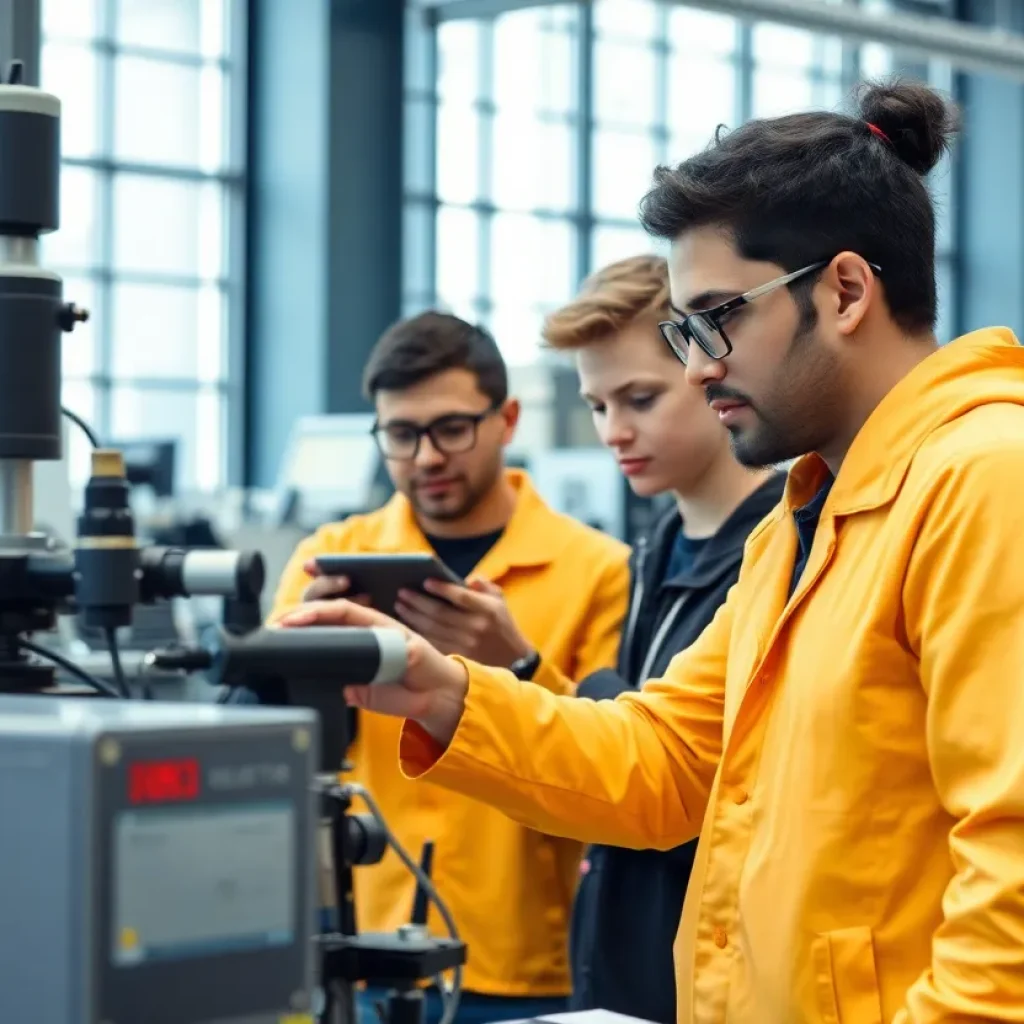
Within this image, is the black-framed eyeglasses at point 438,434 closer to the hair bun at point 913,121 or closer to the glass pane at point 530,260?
the hair bun at point 913,121

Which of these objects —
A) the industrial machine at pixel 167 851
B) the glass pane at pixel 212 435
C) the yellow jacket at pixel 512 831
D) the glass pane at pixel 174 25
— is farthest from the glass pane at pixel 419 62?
the industrial machine at pixel 167 851

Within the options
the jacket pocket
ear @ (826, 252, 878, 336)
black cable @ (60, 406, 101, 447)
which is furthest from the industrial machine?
ear @ (826, 252, 878, 336)

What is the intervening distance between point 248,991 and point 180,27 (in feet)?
31.8

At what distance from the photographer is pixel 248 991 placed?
2.62 ft

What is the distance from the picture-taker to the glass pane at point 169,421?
9.66 metres

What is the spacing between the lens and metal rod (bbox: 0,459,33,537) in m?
1.17

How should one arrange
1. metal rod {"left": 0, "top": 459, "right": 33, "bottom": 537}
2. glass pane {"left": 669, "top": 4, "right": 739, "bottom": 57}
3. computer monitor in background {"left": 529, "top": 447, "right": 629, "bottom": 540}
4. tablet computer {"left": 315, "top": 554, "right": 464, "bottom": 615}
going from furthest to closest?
glass pane {"left": 669, "top": 4, "right": 739, "bottom": 57} < computer monitor in background {"left": 529, "top": 447, "right": 629, "bottom": 540} < tablet computer {"left": 315, "top": 554, "right": 464, "bottom": 615} < metal rod {"left": 0, "top": 459, "right": 33, "bottom": 537}

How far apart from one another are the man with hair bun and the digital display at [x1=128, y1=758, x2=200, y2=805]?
1.86 feet

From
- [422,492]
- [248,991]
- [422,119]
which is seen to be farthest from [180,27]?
[248,991]

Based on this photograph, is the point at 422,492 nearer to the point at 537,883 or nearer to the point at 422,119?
the point at 537,883

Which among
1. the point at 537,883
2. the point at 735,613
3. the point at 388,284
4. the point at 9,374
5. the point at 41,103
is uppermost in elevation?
the point at 388,284

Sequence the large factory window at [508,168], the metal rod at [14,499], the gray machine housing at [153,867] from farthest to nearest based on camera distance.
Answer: the large factory window at [508,168] → the metal rod at [14,499] → the gray machine housing at [153,867]

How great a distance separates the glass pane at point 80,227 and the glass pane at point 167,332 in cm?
24

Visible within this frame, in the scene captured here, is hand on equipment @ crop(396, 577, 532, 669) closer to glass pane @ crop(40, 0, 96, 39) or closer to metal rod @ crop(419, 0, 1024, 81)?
metal rod @ crop(419, 0, 1024, 81)
